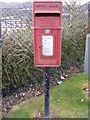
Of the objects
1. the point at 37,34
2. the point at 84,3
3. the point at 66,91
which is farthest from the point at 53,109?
the point at 84,3

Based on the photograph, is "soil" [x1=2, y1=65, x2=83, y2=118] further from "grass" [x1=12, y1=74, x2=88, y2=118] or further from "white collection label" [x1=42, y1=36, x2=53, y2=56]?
"white collection label" [x1=42, y1=36, x2=53, y2=56]

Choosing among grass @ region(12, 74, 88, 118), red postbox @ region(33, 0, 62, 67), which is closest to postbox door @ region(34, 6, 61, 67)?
red postbox @ region(33, 0, 62, 67)

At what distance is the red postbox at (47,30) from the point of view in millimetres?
2207

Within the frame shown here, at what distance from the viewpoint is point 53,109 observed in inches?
113

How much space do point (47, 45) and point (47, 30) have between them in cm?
17

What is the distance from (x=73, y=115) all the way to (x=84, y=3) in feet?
8.81

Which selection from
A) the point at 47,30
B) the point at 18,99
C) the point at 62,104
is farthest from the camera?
the point at 18,99

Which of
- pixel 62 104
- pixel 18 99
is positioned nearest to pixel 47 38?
pixel 62 104

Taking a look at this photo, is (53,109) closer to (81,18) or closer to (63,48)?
(63,48)

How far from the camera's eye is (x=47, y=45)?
230cm

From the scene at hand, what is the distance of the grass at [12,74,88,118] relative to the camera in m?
2.77

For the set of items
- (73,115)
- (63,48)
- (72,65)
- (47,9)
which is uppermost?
(47,9)

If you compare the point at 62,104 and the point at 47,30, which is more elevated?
the point at 47,30

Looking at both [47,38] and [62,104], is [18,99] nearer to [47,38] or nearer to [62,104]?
[62,104]
